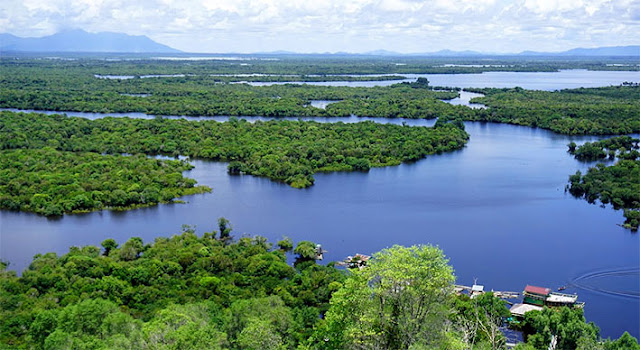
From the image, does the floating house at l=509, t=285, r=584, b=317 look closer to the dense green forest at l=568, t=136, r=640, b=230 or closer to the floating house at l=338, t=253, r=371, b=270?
the floating house at l=338, t=253, r=371, b=270

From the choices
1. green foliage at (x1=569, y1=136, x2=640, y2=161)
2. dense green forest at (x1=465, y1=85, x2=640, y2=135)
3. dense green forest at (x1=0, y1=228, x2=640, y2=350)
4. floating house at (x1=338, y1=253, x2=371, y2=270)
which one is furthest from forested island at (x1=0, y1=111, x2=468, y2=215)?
floating house at (x1=338, y1=253, x2=371, y2=270)

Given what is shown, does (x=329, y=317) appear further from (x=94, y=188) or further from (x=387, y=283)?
(x=94, y=188)

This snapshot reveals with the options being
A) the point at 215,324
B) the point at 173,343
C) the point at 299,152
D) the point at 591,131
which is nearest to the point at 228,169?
the point at 299,152

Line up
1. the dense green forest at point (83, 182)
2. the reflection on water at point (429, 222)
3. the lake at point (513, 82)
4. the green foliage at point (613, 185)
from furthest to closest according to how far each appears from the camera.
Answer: the lake at point (513, 82) → the green foliage at point (613, 185) → the dense green forest at point (83, 182) → the reflection on water at point (429, 222)

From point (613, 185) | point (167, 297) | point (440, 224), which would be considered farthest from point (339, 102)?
point (167, 297)

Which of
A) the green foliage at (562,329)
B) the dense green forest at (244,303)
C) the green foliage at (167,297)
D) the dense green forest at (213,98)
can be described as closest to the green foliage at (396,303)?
the dense green forest at (244,303)

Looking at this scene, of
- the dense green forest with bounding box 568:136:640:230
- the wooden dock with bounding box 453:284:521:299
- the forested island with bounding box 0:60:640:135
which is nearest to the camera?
the wooden dock with bounding box 453:284:521:299

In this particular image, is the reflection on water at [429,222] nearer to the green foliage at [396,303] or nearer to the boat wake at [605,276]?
Answer: the boat wake at [605,276]

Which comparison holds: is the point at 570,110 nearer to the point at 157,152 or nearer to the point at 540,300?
the point at 157,152
